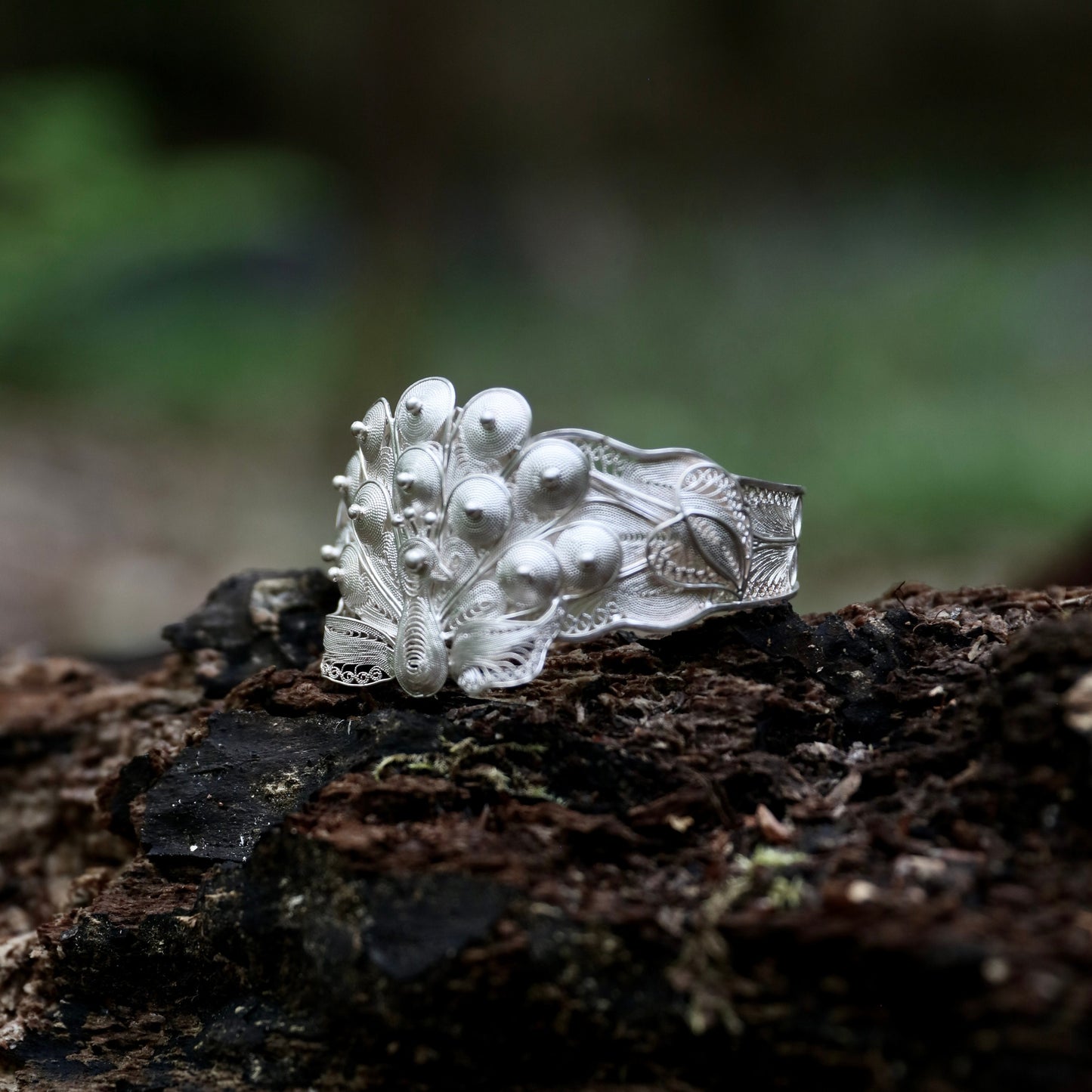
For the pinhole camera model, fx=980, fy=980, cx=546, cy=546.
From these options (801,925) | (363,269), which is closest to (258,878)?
(801,925)

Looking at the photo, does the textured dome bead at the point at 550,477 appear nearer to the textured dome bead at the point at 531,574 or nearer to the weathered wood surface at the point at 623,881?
the textured dome bead at the point at 531,574

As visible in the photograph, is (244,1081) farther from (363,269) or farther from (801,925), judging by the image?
(363,269)

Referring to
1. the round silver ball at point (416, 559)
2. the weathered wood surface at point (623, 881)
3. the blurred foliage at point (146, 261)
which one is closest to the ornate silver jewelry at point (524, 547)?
the round silver ball at point (416, 559)

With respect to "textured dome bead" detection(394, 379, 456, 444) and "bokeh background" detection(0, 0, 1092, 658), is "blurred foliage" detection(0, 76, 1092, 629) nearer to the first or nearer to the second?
"bokeh background" detection(0, 0, 1092, 658)

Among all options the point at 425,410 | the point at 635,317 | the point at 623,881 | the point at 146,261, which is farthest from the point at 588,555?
the point at 146,261

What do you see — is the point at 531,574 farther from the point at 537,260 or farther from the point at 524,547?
the point at 537,260

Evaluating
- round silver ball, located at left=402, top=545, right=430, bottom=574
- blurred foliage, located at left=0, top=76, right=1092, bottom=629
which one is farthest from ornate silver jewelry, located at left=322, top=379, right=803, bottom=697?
blurred foliage, located at left=0, top=76, right=1092, bottom=629
